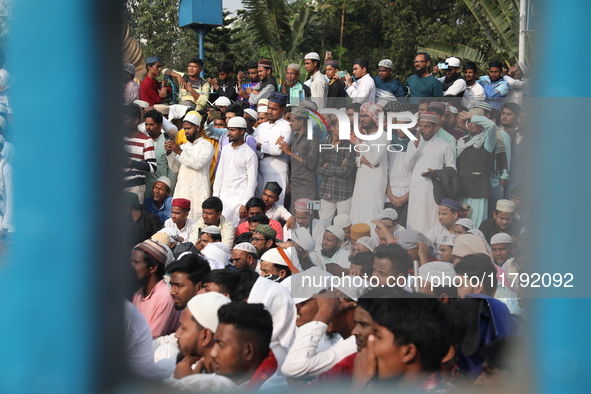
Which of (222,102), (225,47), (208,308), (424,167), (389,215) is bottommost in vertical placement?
(208,308)

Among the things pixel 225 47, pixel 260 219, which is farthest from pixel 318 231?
pixel 225 47

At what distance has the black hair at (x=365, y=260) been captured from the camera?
1735 millimetres

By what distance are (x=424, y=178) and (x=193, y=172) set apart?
408 centimetres

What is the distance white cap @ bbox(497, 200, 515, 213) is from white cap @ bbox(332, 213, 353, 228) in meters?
0.40

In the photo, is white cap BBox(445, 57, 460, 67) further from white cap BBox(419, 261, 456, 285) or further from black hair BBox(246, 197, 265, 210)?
white cap BBox(419, 261, 456, 285)

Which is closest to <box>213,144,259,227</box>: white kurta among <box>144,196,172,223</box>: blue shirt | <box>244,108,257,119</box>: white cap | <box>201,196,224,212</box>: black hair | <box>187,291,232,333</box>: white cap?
<box>201,196,224,212</box>: black hair

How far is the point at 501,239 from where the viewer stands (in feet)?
5.62

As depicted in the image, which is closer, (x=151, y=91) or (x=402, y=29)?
(x=151, y=91)

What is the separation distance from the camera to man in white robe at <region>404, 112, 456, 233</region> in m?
1.80

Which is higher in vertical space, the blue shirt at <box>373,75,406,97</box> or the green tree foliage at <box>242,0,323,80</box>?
the green tree foliage at <box>242,0,323,80</box>

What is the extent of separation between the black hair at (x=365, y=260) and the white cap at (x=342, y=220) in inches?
4.0

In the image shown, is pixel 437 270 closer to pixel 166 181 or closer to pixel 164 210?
pixel 164 210

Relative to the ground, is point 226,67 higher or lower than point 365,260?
higher

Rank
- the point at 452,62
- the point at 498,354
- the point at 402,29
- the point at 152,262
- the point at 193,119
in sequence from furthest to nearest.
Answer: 1. the point at 402,29
2. the point at 452,62
3. the point at 193,119
4. the point at 152,262
5. the point at 498,354
